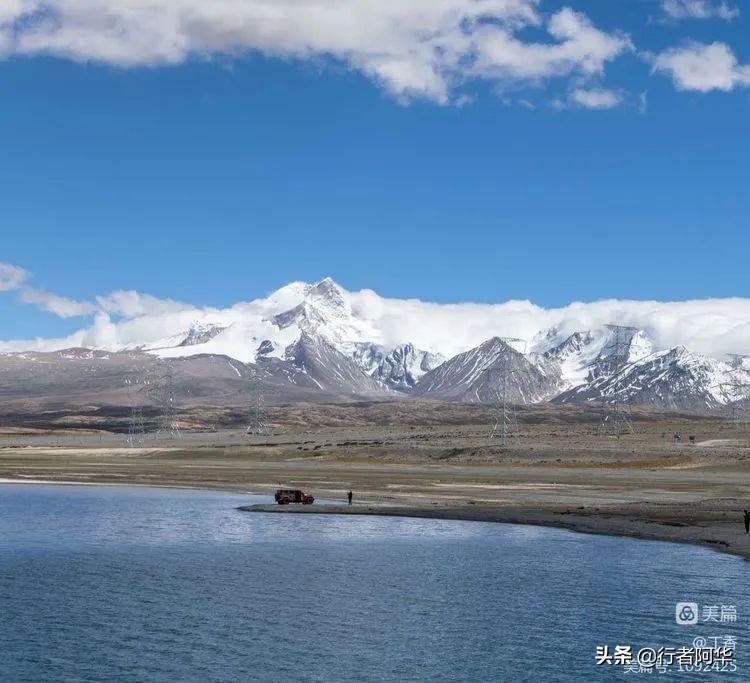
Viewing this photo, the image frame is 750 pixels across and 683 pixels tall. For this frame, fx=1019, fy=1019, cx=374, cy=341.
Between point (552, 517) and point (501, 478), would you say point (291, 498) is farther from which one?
point (501, 478)

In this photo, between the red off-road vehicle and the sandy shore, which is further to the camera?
the red off-road vehicle

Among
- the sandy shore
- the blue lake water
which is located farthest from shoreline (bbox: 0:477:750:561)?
the blue lake water

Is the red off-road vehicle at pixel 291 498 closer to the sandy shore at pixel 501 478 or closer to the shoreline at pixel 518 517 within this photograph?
the shoreline at pixel 518 517

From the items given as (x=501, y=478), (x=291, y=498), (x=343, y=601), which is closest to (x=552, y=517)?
(x=291, y=498)

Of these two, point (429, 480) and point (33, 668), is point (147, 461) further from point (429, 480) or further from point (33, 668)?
point (33, 668)

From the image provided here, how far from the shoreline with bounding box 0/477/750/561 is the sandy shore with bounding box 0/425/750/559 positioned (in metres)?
0.14

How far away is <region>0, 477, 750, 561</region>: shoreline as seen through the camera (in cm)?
7169

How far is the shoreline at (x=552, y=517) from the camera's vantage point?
71688mm

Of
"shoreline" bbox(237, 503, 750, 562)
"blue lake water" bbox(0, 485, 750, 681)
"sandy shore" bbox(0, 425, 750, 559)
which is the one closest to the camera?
"blue lake water" bbox(0, 485, 750, 681)

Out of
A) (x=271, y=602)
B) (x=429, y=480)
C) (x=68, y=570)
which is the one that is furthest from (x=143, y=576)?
(x=429, y=480)

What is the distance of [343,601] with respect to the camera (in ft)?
165

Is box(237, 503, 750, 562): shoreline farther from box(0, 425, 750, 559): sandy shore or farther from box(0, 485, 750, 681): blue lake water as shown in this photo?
box(0, 485, 750, 681): blue lake water

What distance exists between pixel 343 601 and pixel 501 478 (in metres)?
83.8

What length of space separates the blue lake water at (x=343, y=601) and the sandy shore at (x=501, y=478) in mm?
10008
